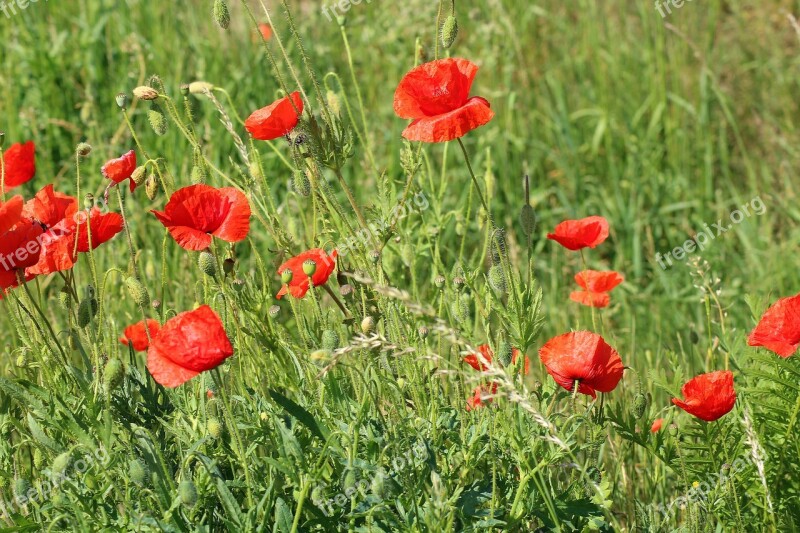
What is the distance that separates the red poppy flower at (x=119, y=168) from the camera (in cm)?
200

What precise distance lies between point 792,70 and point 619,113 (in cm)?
89

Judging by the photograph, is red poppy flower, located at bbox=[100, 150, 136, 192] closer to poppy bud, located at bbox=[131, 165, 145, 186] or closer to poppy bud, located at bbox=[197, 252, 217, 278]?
poppy bud, located at bbox=[131, 165, 145, 186]

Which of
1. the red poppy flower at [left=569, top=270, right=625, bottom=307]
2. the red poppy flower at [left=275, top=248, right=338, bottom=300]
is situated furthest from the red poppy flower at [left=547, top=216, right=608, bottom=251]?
the red poppy flower at [left=275, top=248, right=338, bottom=300]

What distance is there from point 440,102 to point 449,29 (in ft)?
A: 0.60

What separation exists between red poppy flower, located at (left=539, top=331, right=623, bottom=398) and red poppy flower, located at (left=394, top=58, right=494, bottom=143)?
422mm

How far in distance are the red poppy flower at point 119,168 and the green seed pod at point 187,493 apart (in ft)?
2.39

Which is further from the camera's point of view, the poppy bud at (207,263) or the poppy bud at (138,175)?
the poppy bud at (138,175)

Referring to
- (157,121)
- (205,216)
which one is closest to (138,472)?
(205,216)

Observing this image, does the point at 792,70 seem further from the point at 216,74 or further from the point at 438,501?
the point at 438,501

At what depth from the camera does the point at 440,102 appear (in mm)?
1851

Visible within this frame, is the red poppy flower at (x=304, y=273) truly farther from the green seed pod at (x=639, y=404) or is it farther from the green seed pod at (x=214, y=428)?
the green seed pod at (x=639, y=404)

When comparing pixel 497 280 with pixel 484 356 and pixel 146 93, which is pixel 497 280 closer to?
pixel 484 356

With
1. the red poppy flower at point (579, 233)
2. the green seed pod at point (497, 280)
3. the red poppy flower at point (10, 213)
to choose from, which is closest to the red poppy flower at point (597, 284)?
the red poppy flower at point (579, 233)

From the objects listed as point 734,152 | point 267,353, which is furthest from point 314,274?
point 734,152
